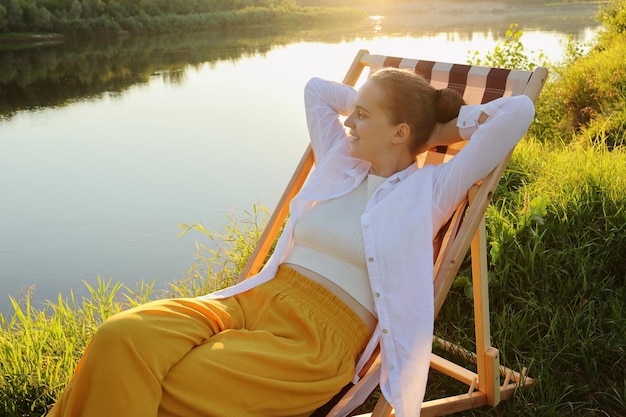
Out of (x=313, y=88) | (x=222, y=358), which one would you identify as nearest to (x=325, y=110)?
(x=313, y=88)

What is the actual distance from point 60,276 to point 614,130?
13.1ft

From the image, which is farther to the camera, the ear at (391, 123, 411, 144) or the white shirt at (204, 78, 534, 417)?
the ear at (391, 123, 411, 144)

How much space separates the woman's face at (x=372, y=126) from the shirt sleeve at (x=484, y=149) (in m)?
0.24

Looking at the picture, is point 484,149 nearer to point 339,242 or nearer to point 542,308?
point 339,242

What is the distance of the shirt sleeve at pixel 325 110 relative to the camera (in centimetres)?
279

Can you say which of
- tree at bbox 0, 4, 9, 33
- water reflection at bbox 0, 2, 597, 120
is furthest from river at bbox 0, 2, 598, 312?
tree at bbox 0, 4, 9, 33

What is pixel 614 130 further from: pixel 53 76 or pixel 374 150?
pixel 53 76

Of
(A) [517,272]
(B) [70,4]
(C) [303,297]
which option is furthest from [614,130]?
(B) [70,4]

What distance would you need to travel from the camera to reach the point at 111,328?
1.80 m

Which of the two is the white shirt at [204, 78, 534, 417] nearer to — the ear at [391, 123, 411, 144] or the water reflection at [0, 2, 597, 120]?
the ear at [391, 123, 411, 144]

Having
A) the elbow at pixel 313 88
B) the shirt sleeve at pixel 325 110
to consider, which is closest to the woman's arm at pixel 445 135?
the shirt sleeve at pixel 325 110

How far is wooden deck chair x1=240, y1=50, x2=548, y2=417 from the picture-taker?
7.04ft

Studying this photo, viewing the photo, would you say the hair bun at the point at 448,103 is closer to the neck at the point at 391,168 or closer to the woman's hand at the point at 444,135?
the woman's hand at the point at 444,135

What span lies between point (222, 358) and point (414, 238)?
2.32ft
